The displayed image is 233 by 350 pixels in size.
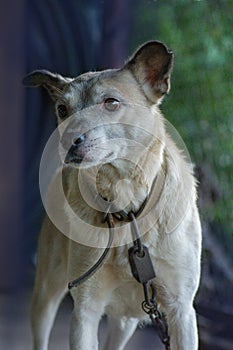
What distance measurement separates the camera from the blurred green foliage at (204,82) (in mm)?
2051

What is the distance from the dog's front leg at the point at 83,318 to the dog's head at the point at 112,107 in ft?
1.16

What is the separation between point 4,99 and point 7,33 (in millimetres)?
230

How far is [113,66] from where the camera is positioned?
2441 mm

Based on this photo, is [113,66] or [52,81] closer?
[52,81]

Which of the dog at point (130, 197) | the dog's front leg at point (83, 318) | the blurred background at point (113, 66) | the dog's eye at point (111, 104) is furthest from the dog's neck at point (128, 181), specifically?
the blurred background at point (113, 66)

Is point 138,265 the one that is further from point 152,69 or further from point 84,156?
point 152,69

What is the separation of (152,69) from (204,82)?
0.40 m

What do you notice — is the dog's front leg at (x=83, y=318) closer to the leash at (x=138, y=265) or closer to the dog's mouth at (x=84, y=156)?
the leash at (x=138, y=265)

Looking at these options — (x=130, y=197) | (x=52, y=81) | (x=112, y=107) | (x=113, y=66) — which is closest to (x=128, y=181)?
(x=130, y=197)

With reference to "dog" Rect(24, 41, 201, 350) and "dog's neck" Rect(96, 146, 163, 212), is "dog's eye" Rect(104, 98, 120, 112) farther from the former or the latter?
"dog's neck" Rect(96, 146, 163, 212)

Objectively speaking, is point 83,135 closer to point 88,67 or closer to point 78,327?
point 78,327

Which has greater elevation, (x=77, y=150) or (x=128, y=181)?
(x=77, y=150)

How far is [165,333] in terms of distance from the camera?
5.85ft

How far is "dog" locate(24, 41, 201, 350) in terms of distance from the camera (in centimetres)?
169
